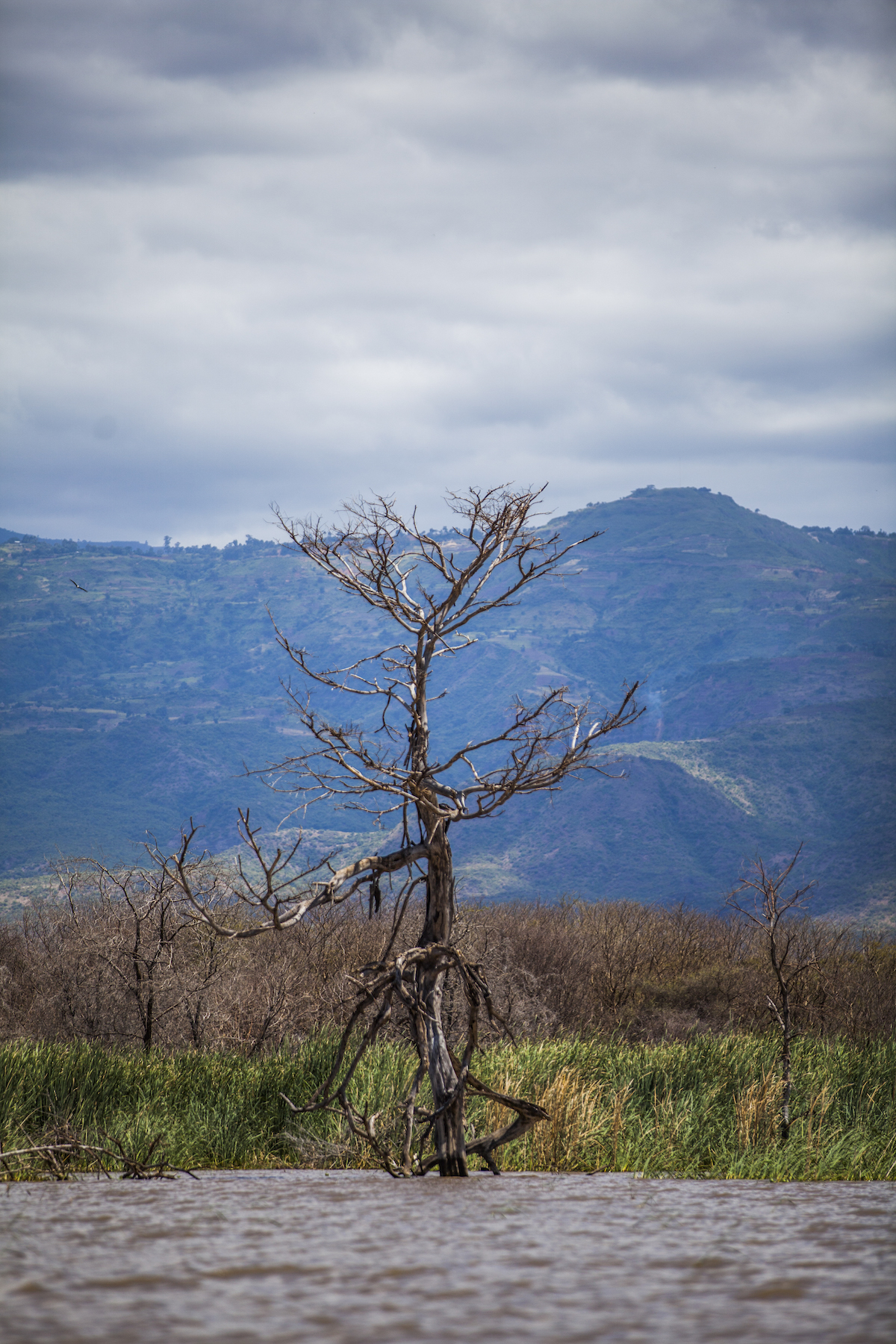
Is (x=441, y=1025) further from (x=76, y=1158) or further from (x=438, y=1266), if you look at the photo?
(x=76, y=1158)

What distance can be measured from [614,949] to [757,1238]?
3974 cm

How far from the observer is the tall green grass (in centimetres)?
1177

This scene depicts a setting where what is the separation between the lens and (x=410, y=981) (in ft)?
31.6

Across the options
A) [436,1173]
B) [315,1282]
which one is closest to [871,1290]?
[315,1282]

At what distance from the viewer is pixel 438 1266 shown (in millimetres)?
5762

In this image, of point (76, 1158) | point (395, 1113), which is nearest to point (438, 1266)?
point (76, 1158)

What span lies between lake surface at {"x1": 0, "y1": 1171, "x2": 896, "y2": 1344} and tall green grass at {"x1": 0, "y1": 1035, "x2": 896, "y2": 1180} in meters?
3.13

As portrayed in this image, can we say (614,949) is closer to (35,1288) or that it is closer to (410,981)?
(410,981)

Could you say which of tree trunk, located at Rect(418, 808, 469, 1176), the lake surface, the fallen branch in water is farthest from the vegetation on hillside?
the lake surface

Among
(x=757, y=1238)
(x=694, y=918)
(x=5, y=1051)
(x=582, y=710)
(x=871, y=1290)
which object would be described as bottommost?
(x=694, y=918)

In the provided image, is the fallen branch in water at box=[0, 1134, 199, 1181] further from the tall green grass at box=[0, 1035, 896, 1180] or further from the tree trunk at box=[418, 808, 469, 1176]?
the tree trunk at box=[418, 808, 469, 1176]

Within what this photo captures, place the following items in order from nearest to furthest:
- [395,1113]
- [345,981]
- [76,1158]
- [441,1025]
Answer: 1. [441,1025]
2. [76,1158]
3. [395,1113]
4. [345,981]

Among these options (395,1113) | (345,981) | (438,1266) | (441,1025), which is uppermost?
(441,1025)

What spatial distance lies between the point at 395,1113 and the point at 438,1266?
20.5 feet
